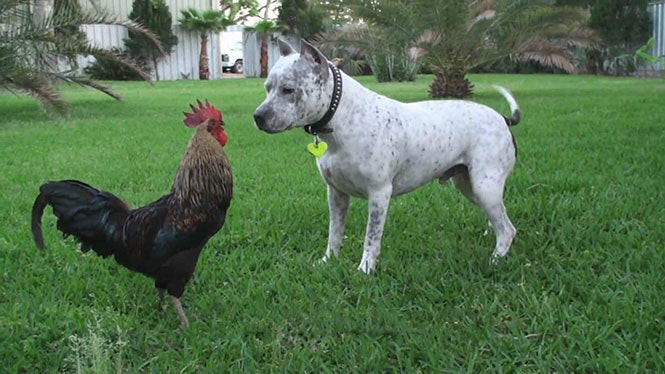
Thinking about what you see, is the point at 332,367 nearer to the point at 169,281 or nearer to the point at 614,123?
the point at 169,281

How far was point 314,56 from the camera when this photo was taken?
128 inches

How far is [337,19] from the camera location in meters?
14.9

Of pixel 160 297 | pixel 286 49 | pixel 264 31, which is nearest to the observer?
pixel 160 297

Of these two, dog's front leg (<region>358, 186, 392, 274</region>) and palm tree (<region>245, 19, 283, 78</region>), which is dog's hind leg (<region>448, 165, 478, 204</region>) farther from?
palm tree (<region>245, 19, 283, 78</region>)

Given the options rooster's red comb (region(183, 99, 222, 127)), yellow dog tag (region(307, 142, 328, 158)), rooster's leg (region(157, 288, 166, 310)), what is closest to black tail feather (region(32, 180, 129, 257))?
rooster's leg (region(157, 288, 166, 310))

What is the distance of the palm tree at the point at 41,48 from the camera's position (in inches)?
330

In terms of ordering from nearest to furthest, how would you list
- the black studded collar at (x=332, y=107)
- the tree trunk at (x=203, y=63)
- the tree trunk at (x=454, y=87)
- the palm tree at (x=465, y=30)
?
the black studded collar at (x=332, y=107), the palm tree at (x=465, y=30), the tree trunk at (x=454, y=87), the tree trunk at (x=203, y=63)

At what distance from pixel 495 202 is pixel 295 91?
4.44 feet

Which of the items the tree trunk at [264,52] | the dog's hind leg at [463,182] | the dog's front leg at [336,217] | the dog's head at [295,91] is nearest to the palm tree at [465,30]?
the dog's hind leg at [463,182]

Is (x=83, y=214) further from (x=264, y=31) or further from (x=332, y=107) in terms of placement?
(x=264, y=31)

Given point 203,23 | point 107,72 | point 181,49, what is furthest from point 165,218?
point 181,49

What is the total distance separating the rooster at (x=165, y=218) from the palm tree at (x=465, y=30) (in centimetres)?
1023

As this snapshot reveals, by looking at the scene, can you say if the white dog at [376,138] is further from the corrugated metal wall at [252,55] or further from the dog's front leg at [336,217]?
the corrugated metal wall at [252,55]

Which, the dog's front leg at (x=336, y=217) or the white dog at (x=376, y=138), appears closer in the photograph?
the white dog at (x=376, y=138)
